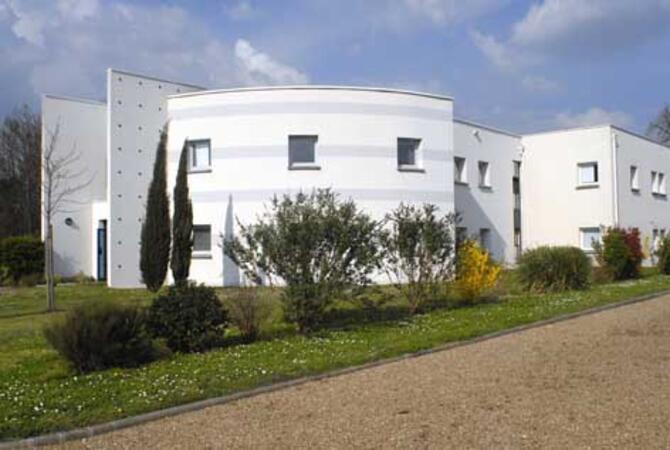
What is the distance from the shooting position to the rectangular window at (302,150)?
27.6 metres

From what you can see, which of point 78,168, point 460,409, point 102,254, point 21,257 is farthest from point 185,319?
point 78,168

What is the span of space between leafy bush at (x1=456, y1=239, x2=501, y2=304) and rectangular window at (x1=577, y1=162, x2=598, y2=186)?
67.8ft

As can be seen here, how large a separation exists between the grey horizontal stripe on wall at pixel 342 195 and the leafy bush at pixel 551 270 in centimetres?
678

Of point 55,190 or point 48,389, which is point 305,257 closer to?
point 48,389

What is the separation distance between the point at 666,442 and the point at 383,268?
31.0 feet

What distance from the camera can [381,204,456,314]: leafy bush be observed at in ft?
56.0

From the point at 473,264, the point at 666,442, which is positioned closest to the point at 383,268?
the point at 473,264

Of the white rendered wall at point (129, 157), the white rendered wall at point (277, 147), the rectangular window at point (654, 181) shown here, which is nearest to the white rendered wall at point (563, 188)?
the rectangular window at point (654, 181)

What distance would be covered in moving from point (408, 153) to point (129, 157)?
10106 mm

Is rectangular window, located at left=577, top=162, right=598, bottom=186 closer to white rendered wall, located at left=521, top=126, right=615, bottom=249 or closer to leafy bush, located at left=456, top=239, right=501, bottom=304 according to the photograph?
white rendered wall, located at left=521, top=126, right=615, bottom=249

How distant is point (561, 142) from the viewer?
38.2m

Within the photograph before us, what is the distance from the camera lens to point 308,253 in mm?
13539

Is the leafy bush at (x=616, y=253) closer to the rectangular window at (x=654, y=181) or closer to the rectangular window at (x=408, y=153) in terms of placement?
the rectangular window at (x=408, y=153)

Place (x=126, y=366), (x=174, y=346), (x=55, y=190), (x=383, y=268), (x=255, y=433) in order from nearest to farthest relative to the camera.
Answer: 1. (x=255, y=433)
2. (x=126, y=366)
3. (x=174, y=346)
4. (x=383, y=268)
5. (x=55, y=190)
